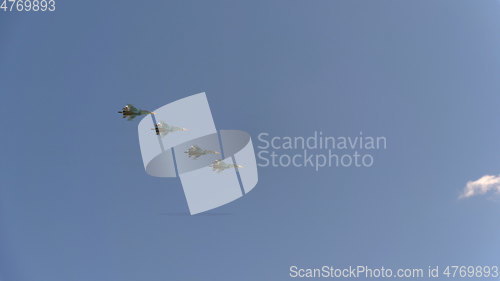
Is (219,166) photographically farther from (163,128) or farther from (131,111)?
(131,111)

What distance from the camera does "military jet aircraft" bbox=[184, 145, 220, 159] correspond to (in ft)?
34.9

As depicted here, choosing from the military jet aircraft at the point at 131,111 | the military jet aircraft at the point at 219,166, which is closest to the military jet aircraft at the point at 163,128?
the military jet aircraft at the point at 131,111

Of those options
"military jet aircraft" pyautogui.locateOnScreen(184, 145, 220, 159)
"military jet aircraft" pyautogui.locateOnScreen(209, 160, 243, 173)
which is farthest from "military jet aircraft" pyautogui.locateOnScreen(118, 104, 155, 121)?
"military jet aircraft" pyautogui.locateOnScreen(209, 160, 243, 173)

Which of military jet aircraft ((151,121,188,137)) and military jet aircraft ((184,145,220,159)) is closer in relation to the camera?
military jet aircraft ((151,121,188,137))

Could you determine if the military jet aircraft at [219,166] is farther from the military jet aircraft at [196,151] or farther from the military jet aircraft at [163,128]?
the military jet aircraft at [163,128]

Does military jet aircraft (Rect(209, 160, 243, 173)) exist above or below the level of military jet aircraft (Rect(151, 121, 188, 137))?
below

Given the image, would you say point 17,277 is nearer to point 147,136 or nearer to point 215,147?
point 147,136

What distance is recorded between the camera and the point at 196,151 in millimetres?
10656

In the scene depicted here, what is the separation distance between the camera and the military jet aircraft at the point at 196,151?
1064 centimetres

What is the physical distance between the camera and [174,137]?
1063 centimetres

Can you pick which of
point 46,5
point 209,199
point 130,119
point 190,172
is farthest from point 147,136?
point 46,5

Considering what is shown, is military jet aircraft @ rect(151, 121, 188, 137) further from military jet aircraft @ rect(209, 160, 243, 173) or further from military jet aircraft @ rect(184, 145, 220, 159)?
military jet aircraft @ rect(209, 160, 243, 173)

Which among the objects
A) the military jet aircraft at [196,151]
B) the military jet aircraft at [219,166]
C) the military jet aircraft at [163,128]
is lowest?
the military jet aircraft at [219,166]

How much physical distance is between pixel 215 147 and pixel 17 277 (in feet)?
15.7
